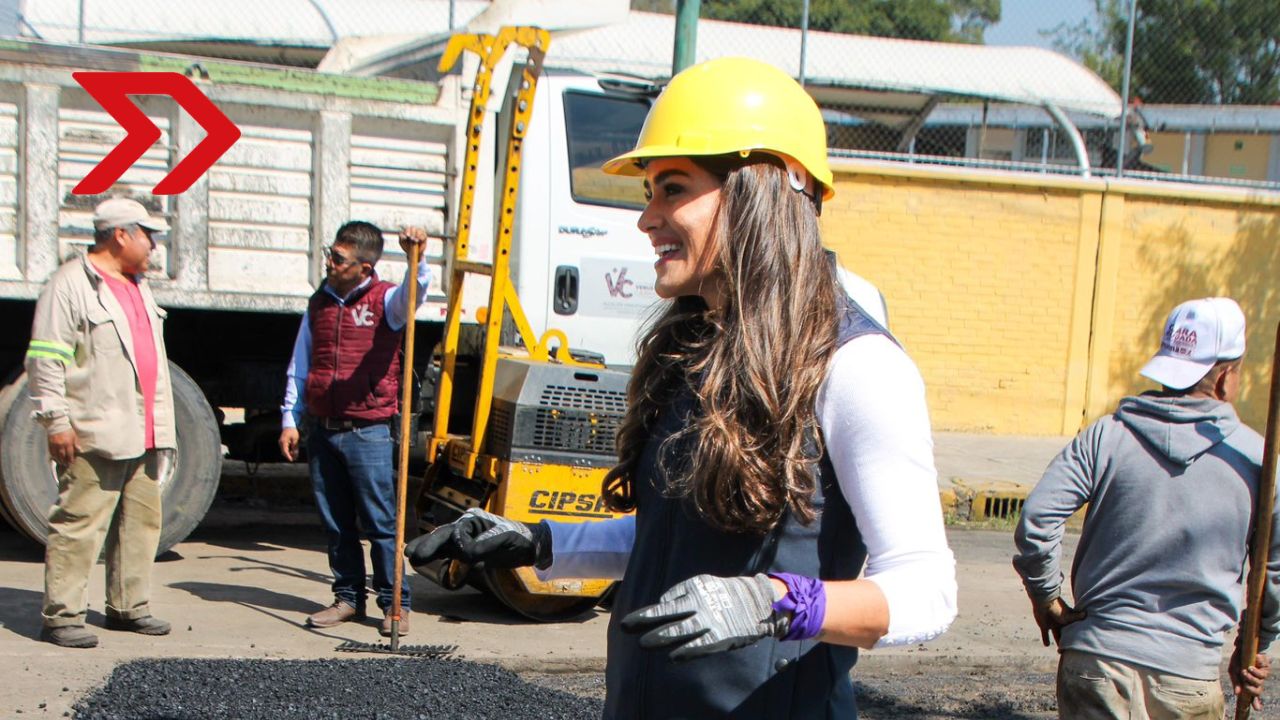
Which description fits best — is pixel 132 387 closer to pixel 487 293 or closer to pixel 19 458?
pixel 19 458

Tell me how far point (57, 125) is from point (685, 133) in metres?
5.71

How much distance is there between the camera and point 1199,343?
11.5 feet

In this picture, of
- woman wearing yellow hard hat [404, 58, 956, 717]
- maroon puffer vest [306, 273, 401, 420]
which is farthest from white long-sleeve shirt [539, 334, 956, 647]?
maroon puffer vest [306, 273, 401, 420]

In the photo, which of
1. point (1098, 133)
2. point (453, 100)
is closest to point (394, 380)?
point (453, 100)

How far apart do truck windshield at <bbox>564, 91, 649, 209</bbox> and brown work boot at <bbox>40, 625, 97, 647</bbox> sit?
3337 mm

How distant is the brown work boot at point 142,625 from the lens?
5941 mm

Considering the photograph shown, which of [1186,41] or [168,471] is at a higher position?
[1186,41]

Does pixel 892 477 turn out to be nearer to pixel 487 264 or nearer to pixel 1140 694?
pixel 1140 694

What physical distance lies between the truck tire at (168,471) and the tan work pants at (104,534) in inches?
31.4

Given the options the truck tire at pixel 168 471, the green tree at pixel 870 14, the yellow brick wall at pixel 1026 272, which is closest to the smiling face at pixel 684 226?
the truck tire at pixel 168 471

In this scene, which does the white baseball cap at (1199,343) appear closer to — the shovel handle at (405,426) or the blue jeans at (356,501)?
the shovel handle at (405,426)

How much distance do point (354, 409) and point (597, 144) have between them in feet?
7.33

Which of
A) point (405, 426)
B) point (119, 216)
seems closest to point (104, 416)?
point (119, 216)

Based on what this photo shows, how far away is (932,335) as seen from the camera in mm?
12602
